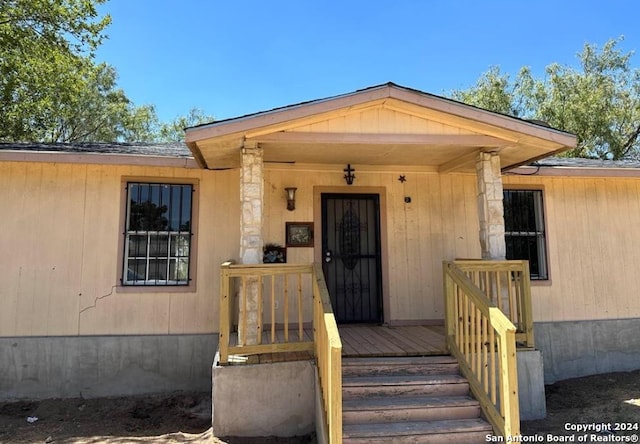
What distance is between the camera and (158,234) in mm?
5387

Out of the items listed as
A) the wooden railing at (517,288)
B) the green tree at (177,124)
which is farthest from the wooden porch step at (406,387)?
the green tree at (177,124)

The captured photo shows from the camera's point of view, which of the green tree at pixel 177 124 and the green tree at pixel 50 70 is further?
the green tree at pixel 177 124

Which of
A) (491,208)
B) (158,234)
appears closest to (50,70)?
(158,234)

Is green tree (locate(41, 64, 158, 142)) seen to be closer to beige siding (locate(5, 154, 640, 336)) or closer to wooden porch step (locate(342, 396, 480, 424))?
beige siding (locate(5, 154, 640, 336))

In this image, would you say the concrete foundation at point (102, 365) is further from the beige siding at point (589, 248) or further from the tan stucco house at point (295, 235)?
the beige siding at point (589, 248)

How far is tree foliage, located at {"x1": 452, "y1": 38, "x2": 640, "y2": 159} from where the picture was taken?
15.0 meters

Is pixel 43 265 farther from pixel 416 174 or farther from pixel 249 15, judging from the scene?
pixel 249 15

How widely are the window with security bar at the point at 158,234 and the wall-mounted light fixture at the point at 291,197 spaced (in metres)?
1.33

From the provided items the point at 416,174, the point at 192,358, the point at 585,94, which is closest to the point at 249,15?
the point at 416,174

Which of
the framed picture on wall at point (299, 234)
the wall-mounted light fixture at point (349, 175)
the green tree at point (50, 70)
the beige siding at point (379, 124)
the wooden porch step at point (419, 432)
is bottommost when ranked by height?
the wooden porch step at point (419, 432)

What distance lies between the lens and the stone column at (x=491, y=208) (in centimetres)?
470

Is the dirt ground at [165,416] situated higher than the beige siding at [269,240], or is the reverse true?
the beige siding at [269,240]

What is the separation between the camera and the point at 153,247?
538 centimetres

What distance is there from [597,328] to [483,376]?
353 centimetres
